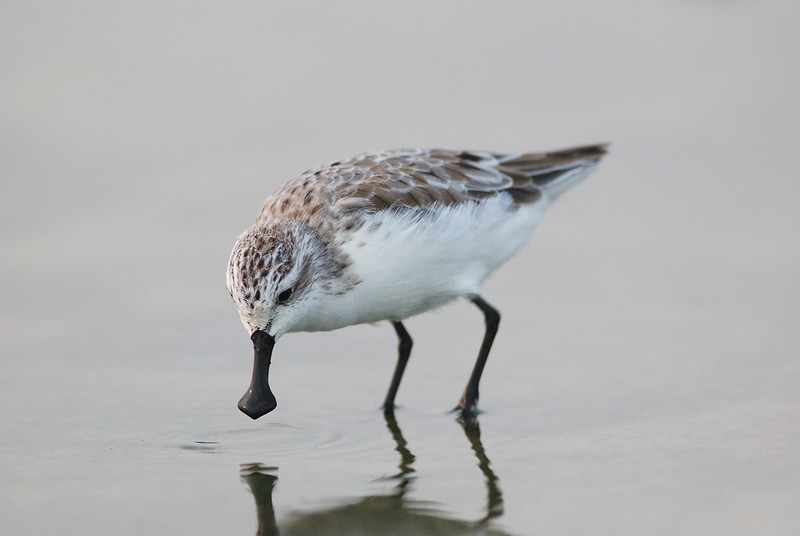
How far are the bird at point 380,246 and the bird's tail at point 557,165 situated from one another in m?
0.12

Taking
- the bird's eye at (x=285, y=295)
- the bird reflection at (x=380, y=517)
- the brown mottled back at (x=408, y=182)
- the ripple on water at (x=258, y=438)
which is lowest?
the bird reflection at (x=380, y=517)

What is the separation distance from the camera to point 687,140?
13094 mm

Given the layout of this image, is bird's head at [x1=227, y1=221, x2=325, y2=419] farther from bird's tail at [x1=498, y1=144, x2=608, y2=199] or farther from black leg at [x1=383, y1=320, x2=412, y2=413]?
bird's tail at [x1=498, y1=144, x2=608, y2=199]

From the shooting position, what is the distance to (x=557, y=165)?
10.4 metres

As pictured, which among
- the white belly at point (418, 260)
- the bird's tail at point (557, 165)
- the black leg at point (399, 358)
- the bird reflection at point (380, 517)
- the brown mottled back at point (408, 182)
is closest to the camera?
the bird reflection at point (380, 517)

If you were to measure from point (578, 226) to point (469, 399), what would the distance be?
3439mm

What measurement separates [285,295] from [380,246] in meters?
0.84

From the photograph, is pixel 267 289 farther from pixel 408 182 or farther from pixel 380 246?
pixel 408 182

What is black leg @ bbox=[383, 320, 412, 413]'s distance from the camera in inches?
352

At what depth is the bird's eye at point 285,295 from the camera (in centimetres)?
800

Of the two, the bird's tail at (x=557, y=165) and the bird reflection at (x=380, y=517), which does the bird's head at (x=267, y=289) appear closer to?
the bird reflection at (x=380, y=517)

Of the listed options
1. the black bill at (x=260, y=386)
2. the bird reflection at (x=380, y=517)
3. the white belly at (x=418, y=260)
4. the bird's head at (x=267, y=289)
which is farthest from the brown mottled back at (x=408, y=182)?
the bird reflection at (x=380, y=517)

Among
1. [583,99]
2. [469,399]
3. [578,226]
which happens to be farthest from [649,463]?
[583,99]

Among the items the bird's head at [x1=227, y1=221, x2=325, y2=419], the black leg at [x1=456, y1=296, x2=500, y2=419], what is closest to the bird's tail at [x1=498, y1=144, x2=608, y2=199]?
the black leg at [x1=456, y1=296, x2=500, y2=419]
